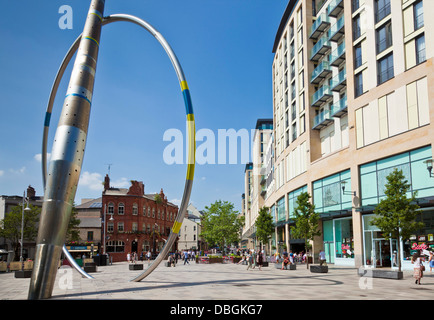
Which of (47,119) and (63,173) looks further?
(47,119)

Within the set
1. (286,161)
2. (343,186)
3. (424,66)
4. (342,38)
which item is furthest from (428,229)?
(286,161)

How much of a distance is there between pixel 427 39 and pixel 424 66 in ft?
5.98

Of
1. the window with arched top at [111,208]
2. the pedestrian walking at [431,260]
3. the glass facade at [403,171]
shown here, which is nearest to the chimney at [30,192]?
the window with arched top at [111,208]

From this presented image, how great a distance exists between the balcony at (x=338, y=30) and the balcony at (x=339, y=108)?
6704 mm

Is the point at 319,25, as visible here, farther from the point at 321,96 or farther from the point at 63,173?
the point at 63,173

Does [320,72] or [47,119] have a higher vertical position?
[320,72]

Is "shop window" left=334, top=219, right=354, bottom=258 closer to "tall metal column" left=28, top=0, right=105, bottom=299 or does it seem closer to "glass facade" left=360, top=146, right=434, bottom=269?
"glass facade" left=360, top=146, right=434, bottom=269

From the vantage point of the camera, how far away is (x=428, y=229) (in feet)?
91.1

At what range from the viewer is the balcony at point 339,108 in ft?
125

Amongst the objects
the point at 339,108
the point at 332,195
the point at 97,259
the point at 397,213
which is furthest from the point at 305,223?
the point at 97,259

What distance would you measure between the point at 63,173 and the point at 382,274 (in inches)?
684

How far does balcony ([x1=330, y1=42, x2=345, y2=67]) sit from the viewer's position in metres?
39.4

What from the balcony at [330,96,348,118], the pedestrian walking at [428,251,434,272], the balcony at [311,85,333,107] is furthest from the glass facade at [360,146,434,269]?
the balcony at [311,85,333,107]

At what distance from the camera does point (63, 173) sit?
14.7 meters
